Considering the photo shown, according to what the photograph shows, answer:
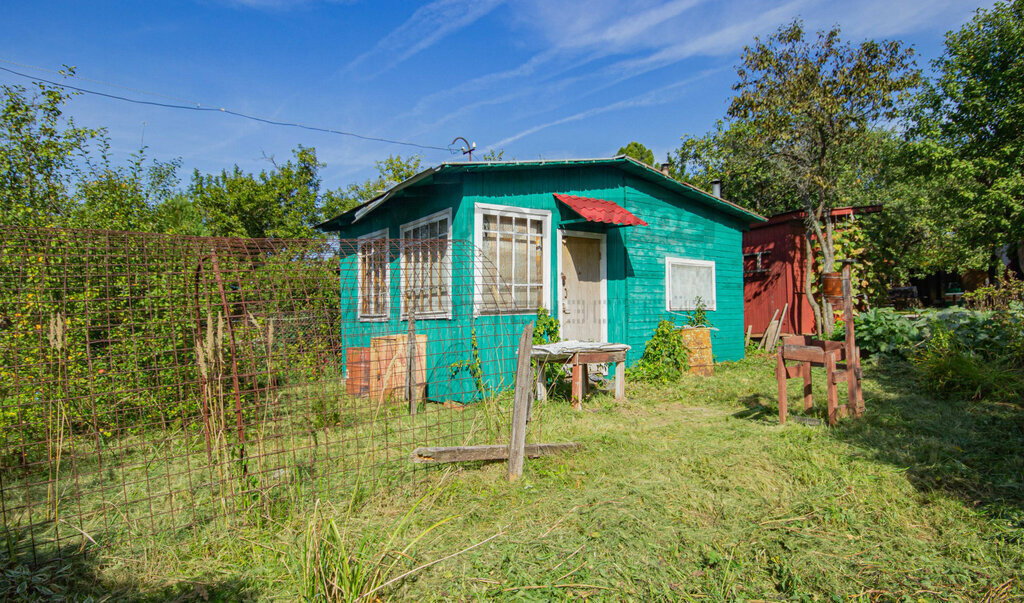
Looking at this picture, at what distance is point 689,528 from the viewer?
3273mm

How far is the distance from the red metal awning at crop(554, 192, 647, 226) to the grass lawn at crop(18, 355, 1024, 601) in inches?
142

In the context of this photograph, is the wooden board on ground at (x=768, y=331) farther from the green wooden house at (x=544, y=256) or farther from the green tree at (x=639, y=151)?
the green tree at (x=639, y=151)

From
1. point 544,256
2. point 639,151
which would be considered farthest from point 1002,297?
point 639,151

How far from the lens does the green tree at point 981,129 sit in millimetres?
13461

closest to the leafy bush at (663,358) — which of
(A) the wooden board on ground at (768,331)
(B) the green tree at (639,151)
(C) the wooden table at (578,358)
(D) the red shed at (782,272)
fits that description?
(C) the wooden table at (578,358)

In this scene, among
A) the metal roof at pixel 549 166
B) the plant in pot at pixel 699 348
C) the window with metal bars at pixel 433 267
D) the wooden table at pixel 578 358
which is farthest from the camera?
the plant in pot at pixel 699 348

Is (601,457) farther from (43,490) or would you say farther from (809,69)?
(809,69)

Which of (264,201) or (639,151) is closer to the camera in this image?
(264,201)

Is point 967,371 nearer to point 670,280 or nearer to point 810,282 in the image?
point 670,280

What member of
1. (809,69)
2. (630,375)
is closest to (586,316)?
(630,375)

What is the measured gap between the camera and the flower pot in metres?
9.12

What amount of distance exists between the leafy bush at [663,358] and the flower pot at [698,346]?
0.13 metres

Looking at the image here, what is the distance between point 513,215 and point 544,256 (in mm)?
798

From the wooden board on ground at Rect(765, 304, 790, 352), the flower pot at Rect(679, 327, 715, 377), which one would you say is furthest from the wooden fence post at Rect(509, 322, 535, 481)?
the wooden board on ground at Rect(765, 304, 790, 352)
